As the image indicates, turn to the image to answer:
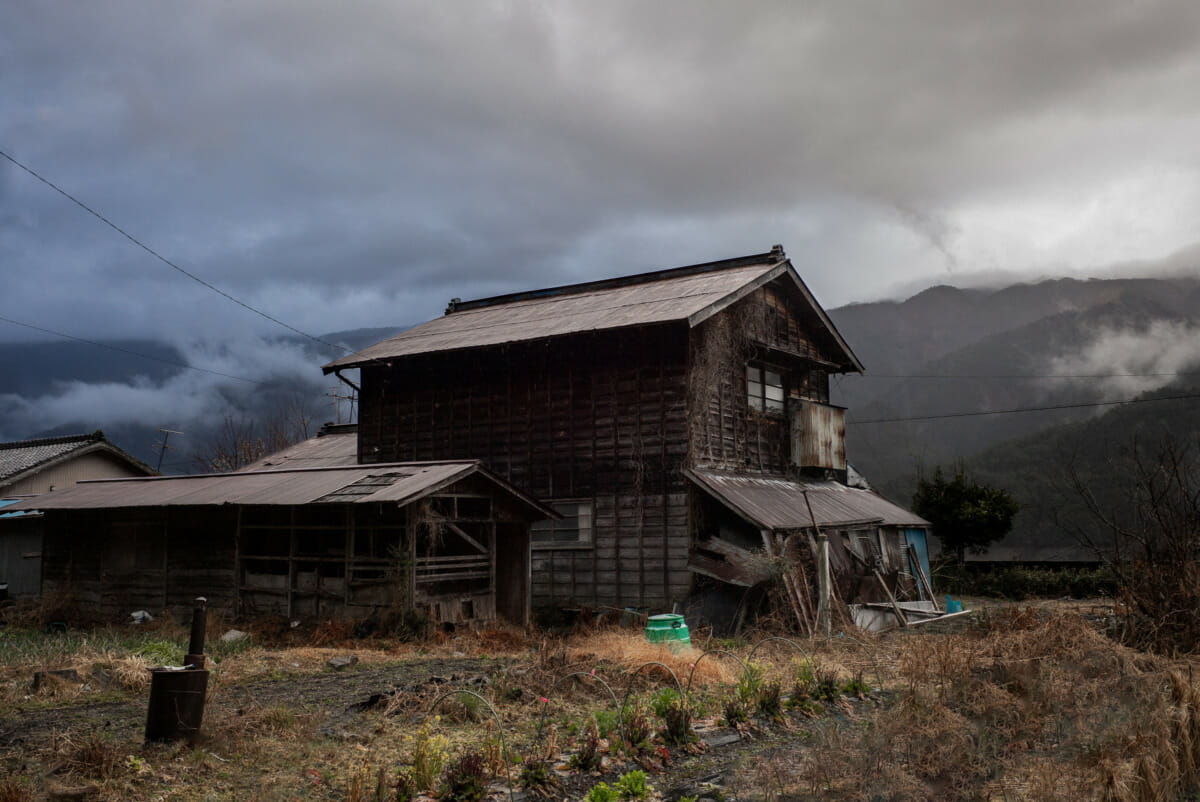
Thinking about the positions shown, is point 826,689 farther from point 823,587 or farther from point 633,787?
point 823,587

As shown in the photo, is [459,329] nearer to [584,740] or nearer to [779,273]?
[779,273]

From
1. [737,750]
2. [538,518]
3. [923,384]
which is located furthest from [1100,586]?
[923,384]

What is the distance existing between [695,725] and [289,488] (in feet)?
35.0

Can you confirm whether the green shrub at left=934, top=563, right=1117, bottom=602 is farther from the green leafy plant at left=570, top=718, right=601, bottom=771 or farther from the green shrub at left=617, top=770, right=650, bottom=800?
the green shrub at left=617, top=770, right=650, bottom=800

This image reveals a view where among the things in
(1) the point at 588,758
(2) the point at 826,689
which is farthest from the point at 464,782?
(2) the point at 826,689

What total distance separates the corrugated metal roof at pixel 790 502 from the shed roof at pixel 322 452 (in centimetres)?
1053

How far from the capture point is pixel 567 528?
19.6 m

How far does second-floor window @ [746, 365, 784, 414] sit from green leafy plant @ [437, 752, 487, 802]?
15.3 meters

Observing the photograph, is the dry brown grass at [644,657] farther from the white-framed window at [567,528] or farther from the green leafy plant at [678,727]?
the white-framed window at [567,528]

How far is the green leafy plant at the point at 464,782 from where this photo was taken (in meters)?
6.34

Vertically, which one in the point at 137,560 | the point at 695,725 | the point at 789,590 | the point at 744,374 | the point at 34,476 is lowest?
the point at 695,725

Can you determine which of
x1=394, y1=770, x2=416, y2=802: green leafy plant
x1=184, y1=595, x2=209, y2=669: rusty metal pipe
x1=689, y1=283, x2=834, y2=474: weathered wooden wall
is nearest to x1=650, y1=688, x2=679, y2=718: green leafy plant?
x1=394, y1=770, x2=416, y2=802: green leafy plant

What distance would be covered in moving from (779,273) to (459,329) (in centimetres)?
859

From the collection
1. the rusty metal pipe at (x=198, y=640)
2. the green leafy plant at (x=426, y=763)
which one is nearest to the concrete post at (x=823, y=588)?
the green leafy plant at (x=426, y=763)
